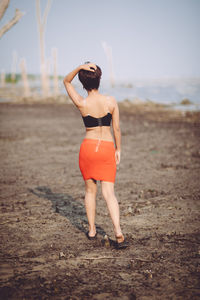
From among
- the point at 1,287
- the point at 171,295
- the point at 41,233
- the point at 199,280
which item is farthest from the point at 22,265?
the point at 199,280

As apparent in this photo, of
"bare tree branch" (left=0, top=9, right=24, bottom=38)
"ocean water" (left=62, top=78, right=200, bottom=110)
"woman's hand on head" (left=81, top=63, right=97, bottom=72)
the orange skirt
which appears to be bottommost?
"ocean water" (left=62, top=78, right=200, bottom=110)

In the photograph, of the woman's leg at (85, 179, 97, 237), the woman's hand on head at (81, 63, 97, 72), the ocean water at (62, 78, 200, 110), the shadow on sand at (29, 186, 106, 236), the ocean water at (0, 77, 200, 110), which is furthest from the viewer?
the ocean water at (62, 78, 200, 110)

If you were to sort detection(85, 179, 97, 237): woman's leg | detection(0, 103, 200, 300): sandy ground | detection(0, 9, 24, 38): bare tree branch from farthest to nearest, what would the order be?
detection(0, 9, 24, 38): bare tree branch → detection(85, 179, 97, 237): woman's leg → detection(0, 103, 200, 300): sandy ground

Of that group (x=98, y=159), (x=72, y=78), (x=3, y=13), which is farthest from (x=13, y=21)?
(x=98, y=159)

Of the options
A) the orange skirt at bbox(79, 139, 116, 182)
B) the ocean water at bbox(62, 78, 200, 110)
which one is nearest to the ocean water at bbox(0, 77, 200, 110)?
the ocean water at bbox(62, 78, 200, 110)

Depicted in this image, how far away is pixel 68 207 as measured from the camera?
15.8 ft

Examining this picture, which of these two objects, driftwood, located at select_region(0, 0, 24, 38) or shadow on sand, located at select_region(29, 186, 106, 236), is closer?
shadow on sand, located at select_region(29, 186, 106, 236)

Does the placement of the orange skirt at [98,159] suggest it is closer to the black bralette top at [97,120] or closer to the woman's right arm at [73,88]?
the black bralette top at [97,120]

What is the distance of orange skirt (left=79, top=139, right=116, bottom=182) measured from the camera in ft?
10.4

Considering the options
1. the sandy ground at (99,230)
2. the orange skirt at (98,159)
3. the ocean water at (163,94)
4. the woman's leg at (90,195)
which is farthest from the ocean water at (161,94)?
the sandy ground at (99,230)

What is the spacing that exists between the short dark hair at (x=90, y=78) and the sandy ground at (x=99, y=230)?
6.42 ft

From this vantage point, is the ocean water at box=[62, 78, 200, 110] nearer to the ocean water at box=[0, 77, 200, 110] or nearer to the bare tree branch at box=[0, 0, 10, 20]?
the ocean water at box=[0, 77, 200, 110]

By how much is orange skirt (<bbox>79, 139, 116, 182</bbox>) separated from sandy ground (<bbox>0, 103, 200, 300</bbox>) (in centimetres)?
94

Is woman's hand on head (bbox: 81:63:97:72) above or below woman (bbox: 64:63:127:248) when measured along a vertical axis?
above
